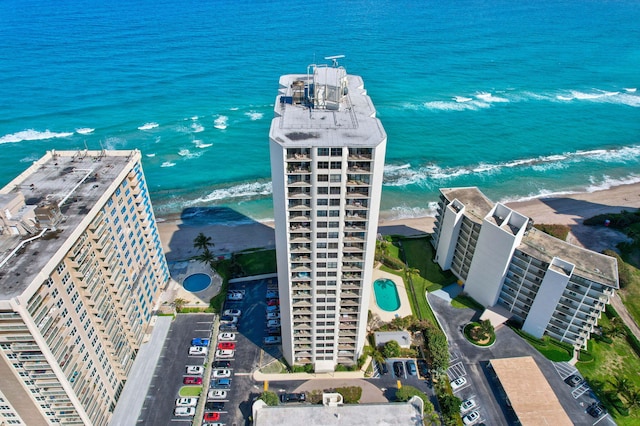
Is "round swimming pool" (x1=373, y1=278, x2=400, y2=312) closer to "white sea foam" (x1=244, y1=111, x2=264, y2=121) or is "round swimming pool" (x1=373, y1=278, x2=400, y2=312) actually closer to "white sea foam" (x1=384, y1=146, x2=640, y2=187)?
"white sea foam" (x1=384, y1=146, x2=640, y2=187)

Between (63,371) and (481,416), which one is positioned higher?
(63,371)

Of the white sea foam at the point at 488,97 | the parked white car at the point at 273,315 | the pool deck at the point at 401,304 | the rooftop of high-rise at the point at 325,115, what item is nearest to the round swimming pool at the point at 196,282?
the parked white car at the point at 273,315

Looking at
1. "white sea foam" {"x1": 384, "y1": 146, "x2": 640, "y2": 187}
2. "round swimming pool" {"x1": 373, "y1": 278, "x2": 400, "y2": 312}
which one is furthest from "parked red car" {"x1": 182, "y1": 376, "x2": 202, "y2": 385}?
"white sea foam" {"x1": 384, "y1": 146, "x2": 640, "y2": 187}

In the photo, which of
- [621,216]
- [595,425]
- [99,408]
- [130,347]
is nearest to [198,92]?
[130,347]

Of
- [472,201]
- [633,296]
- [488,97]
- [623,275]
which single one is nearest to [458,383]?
[472,201]

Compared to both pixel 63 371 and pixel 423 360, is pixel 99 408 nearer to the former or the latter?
pixel 63 371
